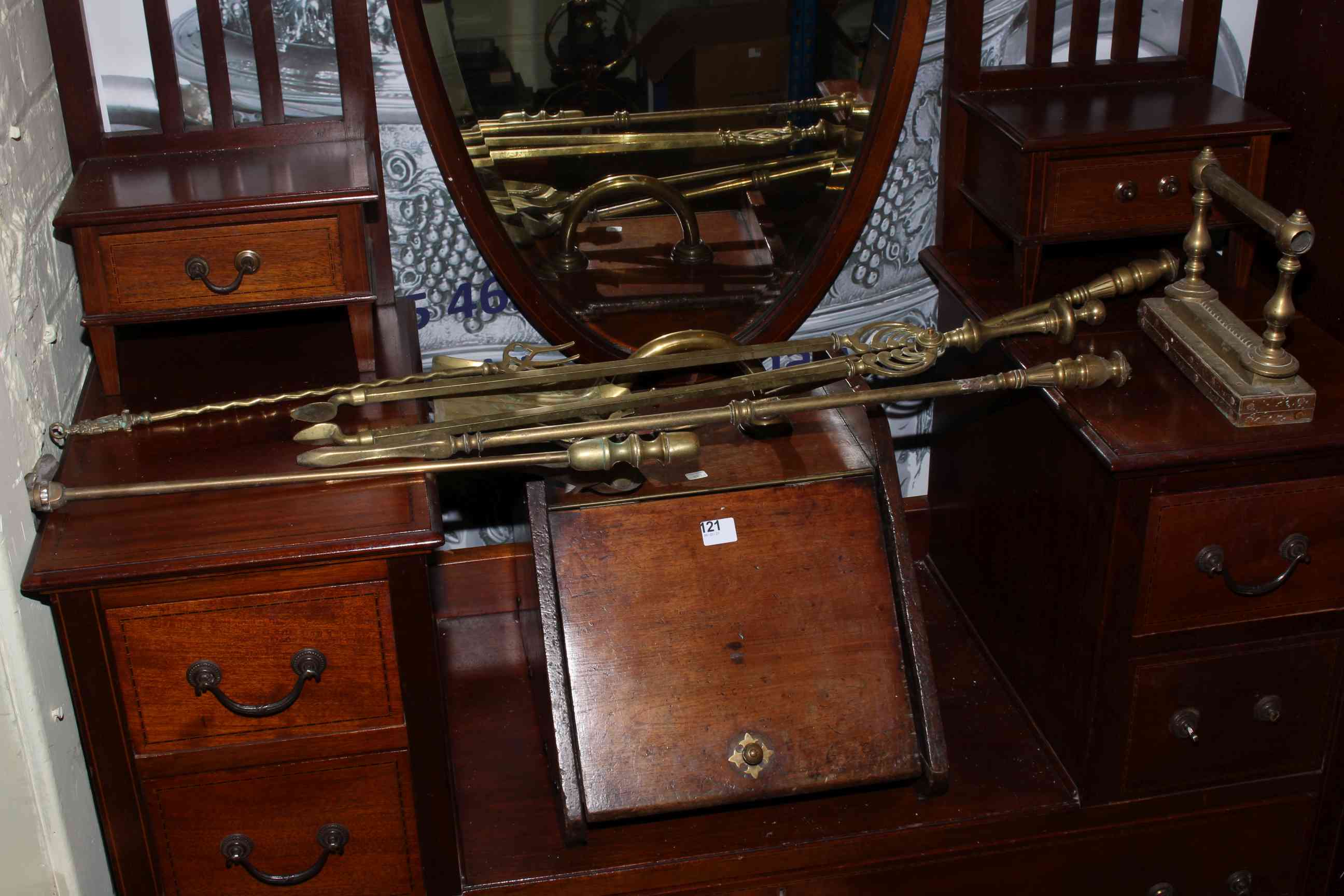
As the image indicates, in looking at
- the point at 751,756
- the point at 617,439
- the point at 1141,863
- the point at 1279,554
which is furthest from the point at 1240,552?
the point at 617,439

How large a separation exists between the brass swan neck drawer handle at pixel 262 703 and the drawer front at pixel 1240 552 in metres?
0.94

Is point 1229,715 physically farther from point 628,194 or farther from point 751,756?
point 628,194

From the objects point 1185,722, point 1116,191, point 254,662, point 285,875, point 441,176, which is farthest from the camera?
point 441,176

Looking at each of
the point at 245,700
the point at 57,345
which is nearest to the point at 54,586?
the point at 245,700

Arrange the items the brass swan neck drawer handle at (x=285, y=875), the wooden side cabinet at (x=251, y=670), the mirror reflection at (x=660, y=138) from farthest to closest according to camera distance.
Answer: the mirror reflection at (x=660, y=138) < the brass swan neck drawer handle at (x=285, y=875) < the wooden side cabinet at (x=251, y=670)

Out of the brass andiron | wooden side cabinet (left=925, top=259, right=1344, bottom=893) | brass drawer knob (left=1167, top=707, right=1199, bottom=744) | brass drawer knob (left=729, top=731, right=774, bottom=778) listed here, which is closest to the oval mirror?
wooden side cabinet (left=925, top=259, right=1344, bottom=893)

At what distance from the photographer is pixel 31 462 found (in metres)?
1.46

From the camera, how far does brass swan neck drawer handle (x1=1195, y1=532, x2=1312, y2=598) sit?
5.09 feet

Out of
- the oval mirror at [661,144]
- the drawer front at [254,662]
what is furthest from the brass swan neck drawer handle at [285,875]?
the oval mirror at [661,144]

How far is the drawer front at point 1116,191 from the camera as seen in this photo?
174cm

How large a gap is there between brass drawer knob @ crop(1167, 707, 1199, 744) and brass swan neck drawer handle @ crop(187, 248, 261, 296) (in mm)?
1239

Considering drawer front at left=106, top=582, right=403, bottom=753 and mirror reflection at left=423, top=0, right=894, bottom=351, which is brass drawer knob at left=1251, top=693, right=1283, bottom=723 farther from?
drawer front at left=106, top=582, right=403, bottom=753

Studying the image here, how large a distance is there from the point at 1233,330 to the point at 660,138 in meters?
0.77

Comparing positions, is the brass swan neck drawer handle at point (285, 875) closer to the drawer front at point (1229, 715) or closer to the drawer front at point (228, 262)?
the drawer front at point (228, 262)
